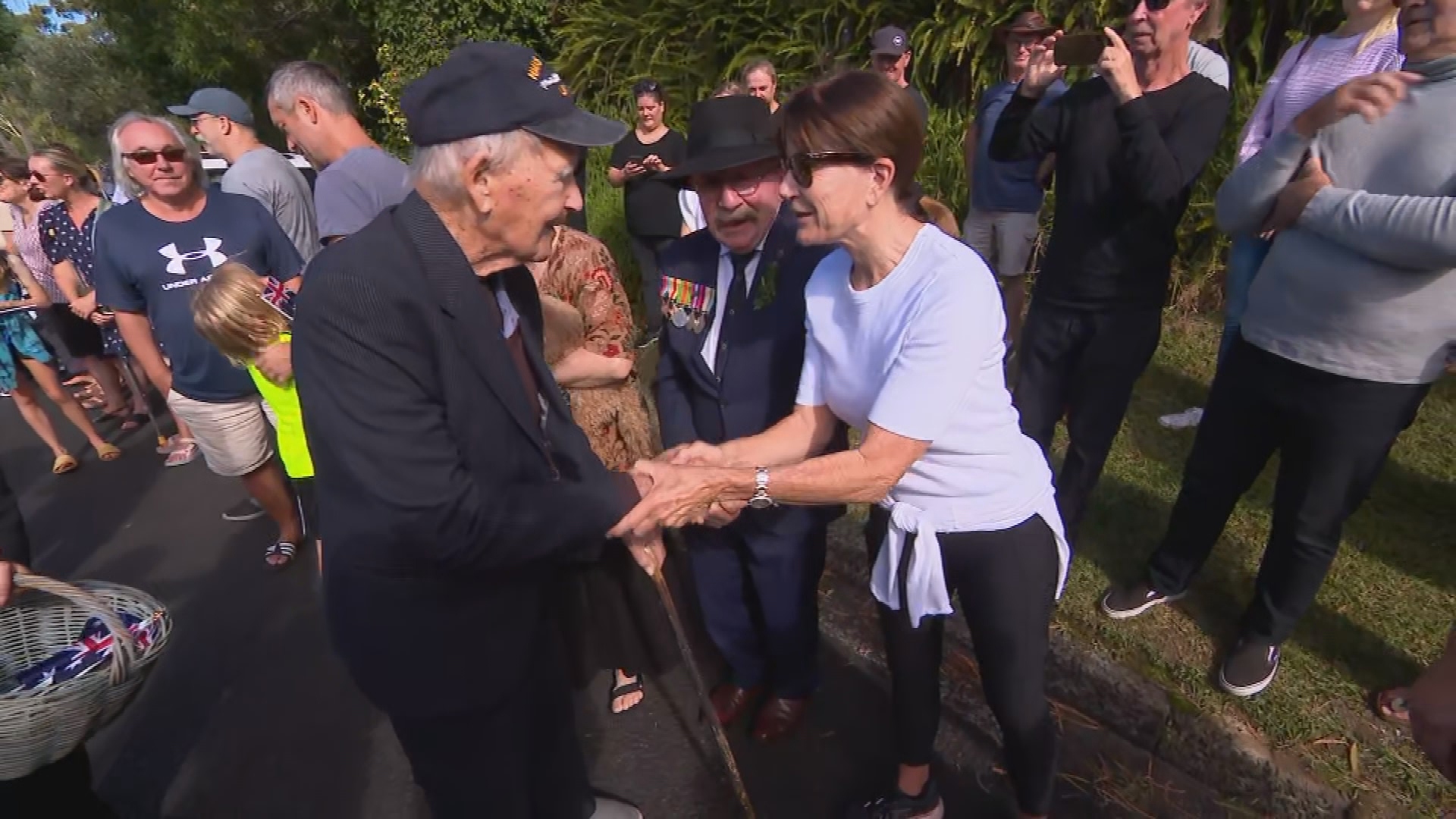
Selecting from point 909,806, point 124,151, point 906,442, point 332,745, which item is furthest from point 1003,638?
point 124,151

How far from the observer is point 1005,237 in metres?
4.96

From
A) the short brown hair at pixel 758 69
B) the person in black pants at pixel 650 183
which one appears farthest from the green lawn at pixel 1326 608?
the person in black pants at pixel 650 183

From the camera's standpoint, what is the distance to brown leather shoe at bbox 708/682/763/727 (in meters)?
2.93

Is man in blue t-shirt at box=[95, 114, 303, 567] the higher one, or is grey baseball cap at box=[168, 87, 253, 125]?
grey baseball cap at box=[168, 87, 253, 125]

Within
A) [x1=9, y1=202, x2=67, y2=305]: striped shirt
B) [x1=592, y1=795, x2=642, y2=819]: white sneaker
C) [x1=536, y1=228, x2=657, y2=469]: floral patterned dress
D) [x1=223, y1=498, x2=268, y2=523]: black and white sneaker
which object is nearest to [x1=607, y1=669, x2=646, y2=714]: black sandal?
[x1=592, y1=795, x2=642, y2=819]: white sneaker

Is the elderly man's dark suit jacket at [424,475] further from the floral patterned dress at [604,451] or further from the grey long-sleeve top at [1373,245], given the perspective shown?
the grey long-sleeve top at [1373,245]

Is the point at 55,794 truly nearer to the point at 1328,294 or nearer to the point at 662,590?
the point at 662,590

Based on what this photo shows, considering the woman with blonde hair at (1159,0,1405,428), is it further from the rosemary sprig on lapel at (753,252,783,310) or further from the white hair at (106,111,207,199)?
the white hair at (106,111,207,199)

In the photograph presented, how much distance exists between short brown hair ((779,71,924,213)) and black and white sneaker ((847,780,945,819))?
5.88ft

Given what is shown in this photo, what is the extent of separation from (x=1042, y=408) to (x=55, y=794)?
3614 mm

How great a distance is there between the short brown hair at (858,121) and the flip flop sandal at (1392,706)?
231 cm

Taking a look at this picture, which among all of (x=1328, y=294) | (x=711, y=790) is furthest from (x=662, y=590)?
(x=1328, y=294)

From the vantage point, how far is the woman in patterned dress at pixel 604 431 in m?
2.90

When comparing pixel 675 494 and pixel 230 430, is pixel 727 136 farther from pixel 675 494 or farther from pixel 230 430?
pixel 230 430
